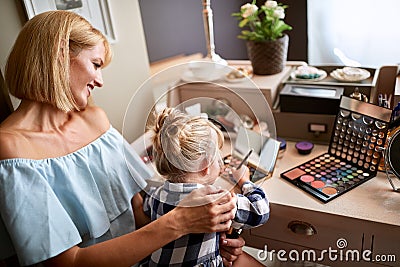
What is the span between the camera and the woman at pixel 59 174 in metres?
0.85

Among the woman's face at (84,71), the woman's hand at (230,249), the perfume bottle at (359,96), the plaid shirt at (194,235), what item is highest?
the woman's face at (84,71)

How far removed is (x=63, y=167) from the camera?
0.95 metres

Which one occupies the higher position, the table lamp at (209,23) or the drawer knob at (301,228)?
the table lamp at (209,23)

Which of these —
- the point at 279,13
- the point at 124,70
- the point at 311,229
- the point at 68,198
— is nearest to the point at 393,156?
the point at 311,229

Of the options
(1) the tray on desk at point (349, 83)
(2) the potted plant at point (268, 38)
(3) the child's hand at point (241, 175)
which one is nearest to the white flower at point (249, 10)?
(2) the potted plant at point (268, 38)

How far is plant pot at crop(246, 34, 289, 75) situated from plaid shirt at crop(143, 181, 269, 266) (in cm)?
59

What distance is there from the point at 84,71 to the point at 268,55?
2.34 feet

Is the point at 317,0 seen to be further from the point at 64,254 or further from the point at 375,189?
the point at 64,254

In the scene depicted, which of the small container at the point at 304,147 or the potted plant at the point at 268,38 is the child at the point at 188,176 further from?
the potted plant at the point at 268,38

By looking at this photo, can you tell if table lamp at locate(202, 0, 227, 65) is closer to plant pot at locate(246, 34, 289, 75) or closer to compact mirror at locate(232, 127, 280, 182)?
plant pot at locate(246, 34, 289, 75)

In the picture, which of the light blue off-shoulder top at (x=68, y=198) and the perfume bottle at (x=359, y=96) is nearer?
the light blue off-shoulder top at (x=68, y=198)

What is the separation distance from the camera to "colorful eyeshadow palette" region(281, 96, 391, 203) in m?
1.04

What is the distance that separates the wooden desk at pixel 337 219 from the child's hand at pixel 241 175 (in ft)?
0.19

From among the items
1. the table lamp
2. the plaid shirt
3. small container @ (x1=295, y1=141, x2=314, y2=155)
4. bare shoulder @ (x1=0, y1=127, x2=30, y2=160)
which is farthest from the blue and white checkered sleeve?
the table lamp
